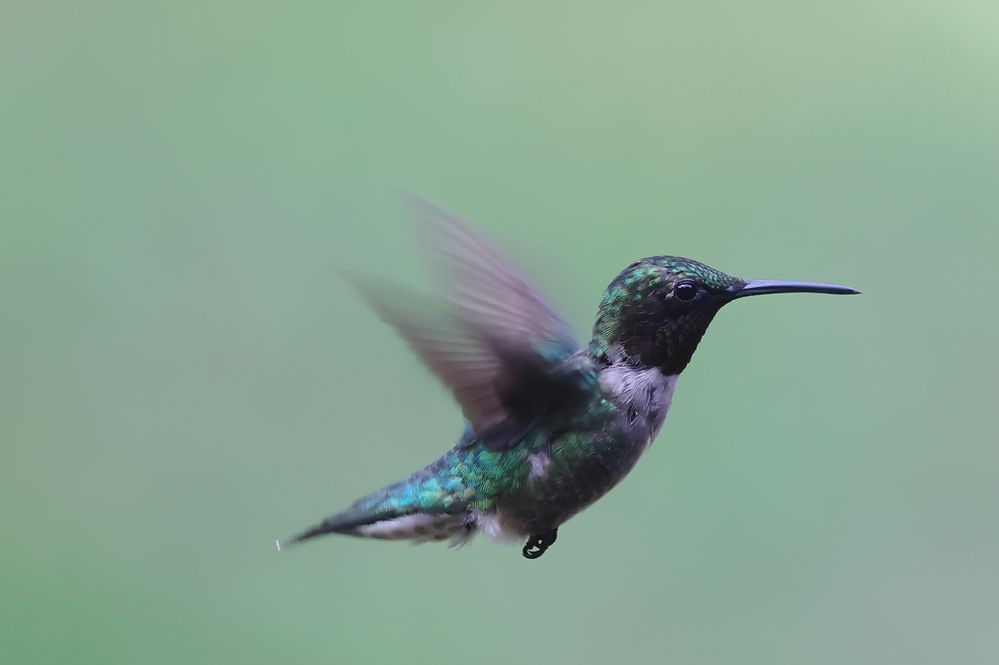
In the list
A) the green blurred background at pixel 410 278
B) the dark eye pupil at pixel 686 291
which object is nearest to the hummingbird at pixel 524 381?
the dark eye pupil at pixel 686 291

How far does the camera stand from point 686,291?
0.82 meters

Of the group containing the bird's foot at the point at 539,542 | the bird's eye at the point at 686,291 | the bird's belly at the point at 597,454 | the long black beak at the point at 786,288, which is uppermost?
the bird's eye at the point at 686,291

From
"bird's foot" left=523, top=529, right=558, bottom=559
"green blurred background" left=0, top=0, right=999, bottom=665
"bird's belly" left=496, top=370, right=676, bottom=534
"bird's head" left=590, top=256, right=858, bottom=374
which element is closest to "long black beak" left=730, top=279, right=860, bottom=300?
"bird's head" left=590, top=256, right=858, bottom=374

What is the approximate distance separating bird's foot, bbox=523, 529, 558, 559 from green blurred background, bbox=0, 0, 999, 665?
0.75 metres

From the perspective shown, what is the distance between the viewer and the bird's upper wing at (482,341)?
30.8 inches

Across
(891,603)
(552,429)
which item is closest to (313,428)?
(891,603)

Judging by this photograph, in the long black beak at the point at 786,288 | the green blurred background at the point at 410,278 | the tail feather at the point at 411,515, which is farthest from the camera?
the green blurred background at the point at 410,278

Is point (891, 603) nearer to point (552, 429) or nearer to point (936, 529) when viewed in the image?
point (936, 529)

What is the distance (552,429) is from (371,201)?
155cm

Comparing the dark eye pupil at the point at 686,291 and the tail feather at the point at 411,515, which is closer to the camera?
the dark eye pupil at the point at 686,291

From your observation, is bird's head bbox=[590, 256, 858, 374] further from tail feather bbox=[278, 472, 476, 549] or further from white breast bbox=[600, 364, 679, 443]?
tail feather bbox=[278, 472, 476, 549]

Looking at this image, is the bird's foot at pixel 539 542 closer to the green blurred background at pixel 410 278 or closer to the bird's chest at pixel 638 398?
the bird's chest at pixel 638 398

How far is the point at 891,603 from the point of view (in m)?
2.02

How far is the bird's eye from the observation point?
823mm
